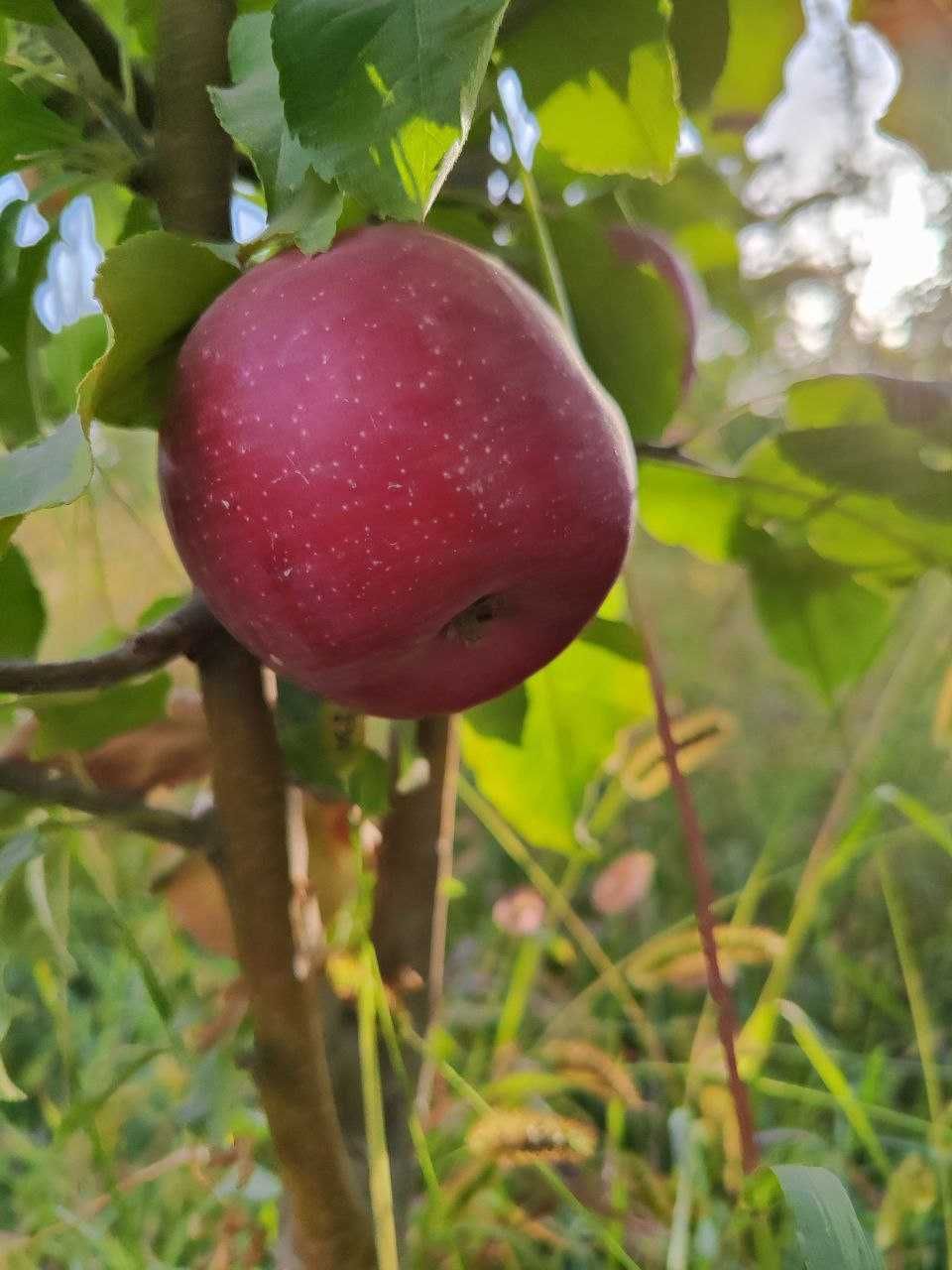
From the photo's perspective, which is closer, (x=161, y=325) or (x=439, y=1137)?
(x=161, y=325)

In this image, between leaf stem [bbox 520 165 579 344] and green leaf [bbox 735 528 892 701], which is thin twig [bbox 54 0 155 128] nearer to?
leaf stem [bbox 520 165 579 344]

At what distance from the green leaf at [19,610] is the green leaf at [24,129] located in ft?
0.41

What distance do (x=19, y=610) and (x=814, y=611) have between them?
323 millimetres

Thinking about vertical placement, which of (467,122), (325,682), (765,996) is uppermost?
(467,122)

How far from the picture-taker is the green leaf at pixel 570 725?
19.4 inches

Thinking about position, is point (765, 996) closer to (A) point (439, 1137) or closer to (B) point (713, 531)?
(A) point (439, 1137)

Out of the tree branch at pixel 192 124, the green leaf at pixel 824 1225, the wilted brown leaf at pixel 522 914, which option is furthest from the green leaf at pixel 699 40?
the wilted brown leaf at pixel 522 914

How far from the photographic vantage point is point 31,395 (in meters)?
0.40

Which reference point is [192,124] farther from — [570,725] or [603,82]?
[570,725]

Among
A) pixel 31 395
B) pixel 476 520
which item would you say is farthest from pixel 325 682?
pixel 31 395

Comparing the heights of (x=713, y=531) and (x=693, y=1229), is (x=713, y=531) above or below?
above

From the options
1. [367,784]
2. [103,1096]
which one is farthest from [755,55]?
[103,1096]

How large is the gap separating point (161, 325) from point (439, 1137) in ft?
2.15

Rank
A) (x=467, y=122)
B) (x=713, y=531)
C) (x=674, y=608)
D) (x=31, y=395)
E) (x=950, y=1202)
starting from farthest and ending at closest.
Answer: (x=674, y=608)
(x=950, y=1202)
(x=713, y=531)
(x=31, y=395)
(x=467, y=122)
